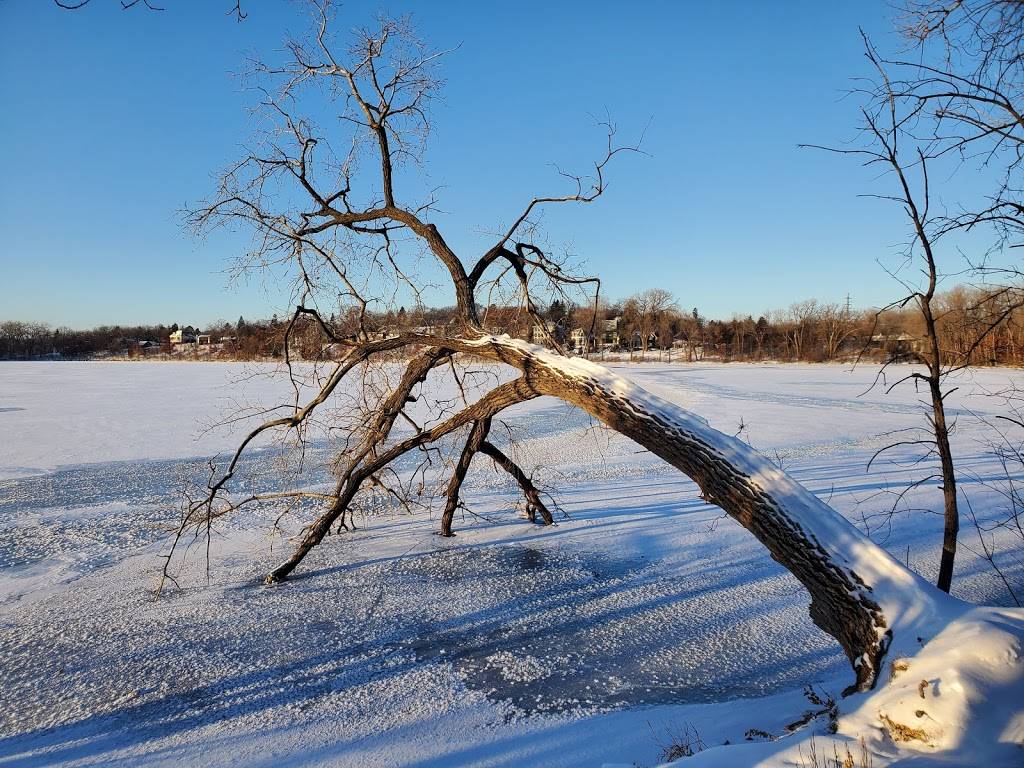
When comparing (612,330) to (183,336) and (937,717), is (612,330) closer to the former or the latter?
(937,717)

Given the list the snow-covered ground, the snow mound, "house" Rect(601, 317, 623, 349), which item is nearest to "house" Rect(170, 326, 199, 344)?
"house" Rect(601, 317, 623, 349)

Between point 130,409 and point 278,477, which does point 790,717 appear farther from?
point 130,409

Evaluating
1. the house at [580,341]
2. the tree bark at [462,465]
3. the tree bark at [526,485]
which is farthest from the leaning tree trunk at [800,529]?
the tree bark at [526,485]

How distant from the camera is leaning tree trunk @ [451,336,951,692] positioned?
3.14 m

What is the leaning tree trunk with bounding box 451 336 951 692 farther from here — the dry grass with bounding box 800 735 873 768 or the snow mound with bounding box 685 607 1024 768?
the dry grass with bounding box 800 735 873 768

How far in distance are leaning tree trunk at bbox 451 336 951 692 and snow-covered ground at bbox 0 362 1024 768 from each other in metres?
0.72

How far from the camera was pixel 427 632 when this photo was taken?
5.34 metres

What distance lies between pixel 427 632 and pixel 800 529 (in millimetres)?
3154

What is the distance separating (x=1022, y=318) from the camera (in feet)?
13.4

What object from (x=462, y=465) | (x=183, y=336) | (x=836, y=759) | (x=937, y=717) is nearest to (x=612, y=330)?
(x=462, y=465)

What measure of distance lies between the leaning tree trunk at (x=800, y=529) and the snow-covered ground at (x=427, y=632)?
2.35ft

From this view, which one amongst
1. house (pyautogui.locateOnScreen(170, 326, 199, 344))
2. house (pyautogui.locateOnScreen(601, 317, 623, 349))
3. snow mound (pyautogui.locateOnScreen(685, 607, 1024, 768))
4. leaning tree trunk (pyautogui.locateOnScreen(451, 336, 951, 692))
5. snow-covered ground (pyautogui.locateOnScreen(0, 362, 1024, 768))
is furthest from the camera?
house (pyautogui.locateOnScreen(170, 326, 199, 344))

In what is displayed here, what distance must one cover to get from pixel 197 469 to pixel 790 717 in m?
11.0

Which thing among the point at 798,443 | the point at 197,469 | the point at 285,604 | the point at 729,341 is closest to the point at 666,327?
the point at 729,341
